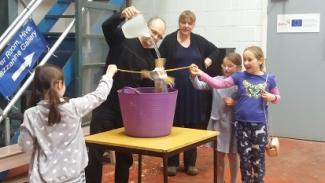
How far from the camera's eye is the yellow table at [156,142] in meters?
2.09

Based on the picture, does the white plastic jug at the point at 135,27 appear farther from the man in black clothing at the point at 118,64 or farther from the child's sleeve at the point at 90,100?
the child's sleeve at the point at 90,100

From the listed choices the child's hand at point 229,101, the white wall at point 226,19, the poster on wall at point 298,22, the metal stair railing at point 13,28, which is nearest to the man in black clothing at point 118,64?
the child's hand at point 229,101

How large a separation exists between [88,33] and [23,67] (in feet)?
2.85

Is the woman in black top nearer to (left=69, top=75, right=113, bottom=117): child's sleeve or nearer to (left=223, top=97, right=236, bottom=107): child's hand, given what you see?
(left=223, top=97, right=236, bottom=107): child's hand

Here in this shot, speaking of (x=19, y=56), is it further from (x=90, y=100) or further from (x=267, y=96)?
(x=267, y=96)

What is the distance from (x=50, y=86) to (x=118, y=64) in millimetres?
725

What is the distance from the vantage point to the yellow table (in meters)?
2.09

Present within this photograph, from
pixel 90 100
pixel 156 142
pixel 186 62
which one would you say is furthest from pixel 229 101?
pixel 90 100

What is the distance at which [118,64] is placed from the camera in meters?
2.63

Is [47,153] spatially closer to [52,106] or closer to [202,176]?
[52,106]

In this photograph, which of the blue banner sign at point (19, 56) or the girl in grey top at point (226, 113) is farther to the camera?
the blue banner sign at point (19, 56)

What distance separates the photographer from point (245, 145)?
281cm

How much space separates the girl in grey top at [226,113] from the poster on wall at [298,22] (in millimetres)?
1817

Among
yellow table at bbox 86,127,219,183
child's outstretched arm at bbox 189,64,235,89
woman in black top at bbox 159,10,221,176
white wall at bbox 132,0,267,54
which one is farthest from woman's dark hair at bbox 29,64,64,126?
white wall at bbox 132,0,267,54
